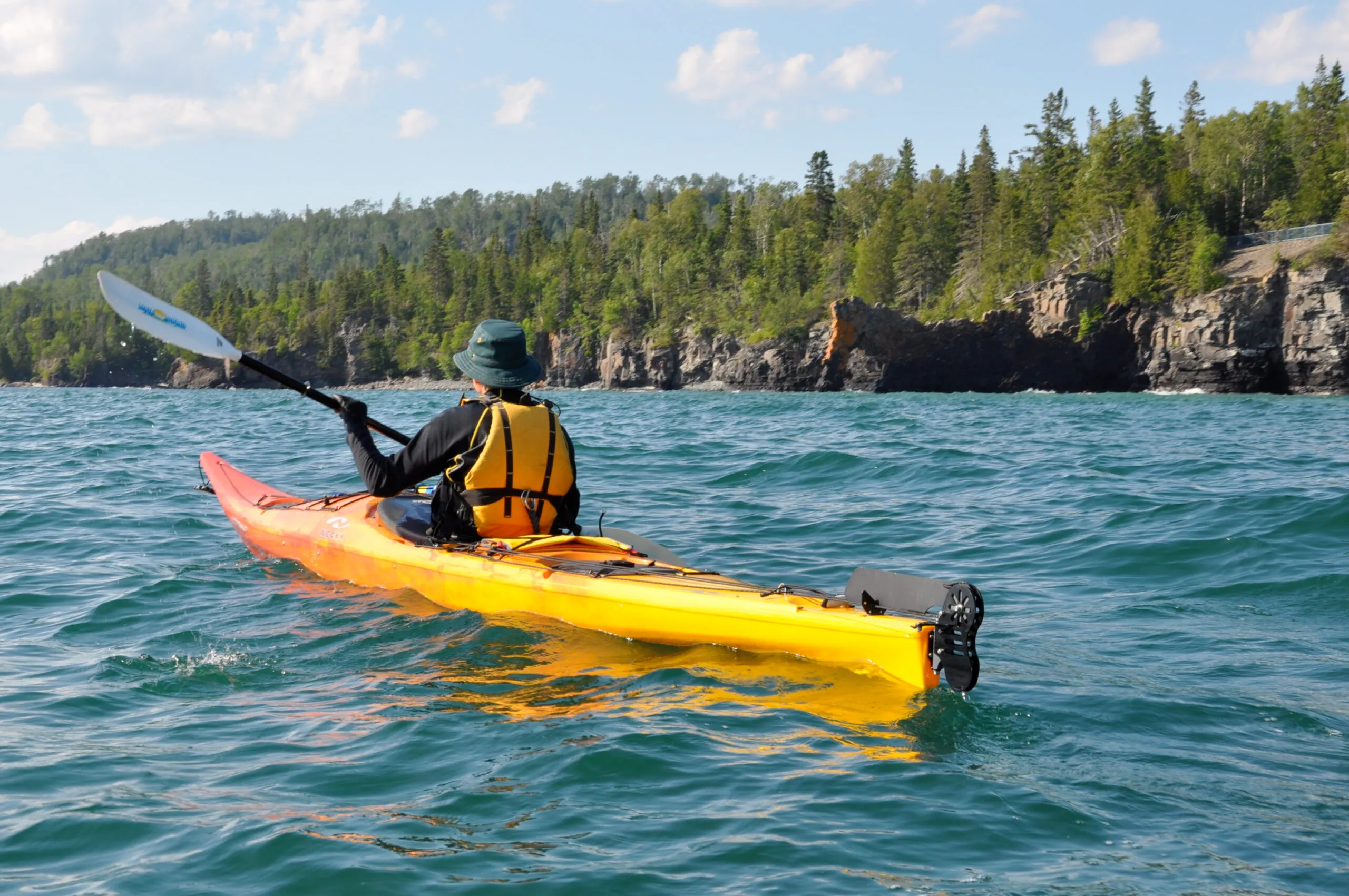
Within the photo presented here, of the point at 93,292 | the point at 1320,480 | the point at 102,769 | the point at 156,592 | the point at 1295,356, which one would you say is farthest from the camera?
the point at 93,292

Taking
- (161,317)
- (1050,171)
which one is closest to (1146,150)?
(1050,171)

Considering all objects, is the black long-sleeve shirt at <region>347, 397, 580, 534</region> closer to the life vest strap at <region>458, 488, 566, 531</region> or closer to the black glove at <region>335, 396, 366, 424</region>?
the black glove at <region>335, 396, 366, 424</region>

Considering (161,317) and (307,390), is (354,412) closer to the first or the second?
(307,390)

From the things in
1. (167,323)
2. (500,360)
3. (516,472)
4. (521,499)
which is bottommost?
(521,499)

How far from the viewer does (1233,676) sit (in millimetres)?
5160

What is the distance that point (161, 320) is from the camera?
7.88 meters

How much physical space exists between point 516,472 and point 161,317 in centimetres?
343

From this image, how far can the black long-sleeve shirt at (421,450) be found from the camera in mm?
5996

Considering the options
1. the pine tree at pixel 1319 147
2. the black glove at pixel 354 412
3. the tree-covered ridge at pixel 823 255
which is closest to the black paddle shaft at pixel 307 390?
the black glove at pixel 354 412

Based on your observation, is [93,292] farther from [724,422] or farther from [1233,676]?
[1233,676]

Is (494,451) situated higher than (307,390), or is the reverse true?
(307,390)

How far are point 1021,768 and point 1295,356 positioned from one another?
52.1m

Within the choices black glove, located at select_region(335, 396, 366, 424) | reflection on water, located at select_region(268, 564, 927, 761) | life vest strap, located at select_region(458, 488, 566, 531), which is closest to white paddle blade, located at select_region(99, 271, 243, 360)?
black glove, located at select_region(335, 396, 366, 424)

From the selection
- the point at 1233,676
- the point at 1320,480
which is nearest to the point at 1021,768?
the point at 1233,676
